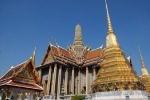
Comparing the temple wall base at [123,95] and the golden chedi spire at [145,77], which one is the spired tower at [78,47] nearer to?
the golden chedi spire at [145,77]

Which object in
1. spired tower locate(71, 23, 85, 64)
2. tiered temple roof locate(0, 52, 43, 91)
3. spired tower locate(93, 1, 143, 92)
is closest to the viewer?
tiered temple roof locate(0, 52, 43, 91)

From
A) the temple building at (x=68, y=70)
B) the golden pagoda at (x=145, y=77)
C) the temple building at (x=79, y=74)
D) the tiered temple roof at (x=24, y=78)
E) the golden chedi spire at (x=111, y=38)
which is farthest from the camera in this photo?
the temple building at (x=68, y=70)

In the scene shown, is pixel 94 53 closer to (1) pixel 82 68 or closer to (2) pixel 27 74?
(1) pixel 82 68

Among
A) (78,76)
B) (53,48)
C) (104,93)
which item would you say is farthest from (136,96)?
(53,48)

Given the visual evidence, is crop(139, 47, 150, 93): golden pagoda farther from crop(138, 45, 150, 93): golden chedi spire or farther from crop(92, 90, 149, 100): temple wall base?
crop(92, 90, 149, 100): temple wall base

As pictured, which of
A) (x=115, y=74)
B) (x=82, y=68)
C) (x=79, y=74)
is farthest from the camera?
(x=82, y=68)

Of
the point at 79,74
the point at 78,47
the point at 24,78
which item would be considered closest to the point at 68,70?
the point at 79,74

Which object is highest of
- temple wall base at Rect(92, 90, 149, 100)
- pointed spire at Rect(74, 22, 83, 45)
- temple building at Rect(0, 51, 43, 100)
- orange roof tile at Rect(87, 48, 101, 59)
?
pointed spire at Rect(74, 22, 83, 45)

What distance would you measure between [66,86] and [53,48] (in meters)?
7.21

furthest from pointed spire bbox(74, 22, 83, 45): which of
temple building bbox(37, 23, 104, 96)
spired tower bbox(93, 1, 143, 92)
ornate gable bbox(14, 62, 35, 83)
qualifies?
ornate gable bbox(14, 62, 35, 83)

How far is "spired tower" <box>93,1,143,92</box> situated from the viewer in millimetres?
17077

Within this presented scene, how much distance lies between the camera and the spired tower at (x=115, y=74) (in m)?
17.1

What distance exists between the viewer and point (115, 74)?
58.9ft

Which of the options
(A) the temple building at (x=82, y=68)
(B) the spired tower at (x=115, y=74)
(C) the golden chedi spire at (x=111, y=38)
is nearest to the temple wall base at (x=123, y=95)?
(B) the spired tower at (x=115, y=74)
